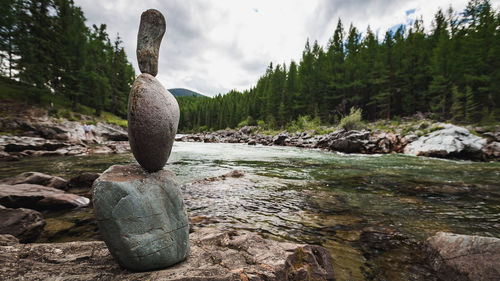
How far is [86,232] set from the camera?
3.87m

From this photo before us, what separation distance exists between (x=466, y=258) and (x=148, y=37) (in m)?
5.24

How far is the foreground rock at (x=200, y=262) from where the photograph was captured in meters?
1.79

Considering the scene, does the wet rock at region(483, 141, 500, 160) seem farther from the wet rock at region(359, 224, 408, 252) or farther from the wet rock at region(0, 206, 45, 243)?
the wet rock at region(0, 206, 45, 243)

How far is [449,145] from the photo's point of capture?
50.0ft

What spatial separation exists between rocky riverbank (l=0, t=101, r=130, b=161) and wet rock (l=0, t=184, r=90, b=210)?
10.9 metres

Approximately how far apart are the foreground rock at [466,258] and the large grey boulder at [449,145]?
1681 cm

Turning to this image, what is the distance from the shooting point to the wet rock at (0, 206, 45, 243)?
10.8ft

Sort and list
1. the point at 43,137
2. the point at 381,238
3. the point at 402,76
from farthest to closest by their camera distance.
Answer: the point at 402,76
the point at 43,137
the point at 381,238

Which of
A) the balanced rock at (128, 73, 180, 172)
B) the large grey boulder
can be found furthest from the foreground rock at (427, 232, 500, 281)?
the large grey boulder

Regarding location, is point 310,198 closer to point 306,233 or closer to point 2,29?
point 306,233

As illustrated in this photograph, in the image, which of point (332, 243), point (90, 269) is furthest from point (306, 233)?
point (90, 269)

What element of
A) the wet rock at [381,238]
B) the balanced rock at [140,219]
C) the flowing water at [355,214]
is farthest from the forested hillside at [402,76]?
the balanced rock at [140,219]

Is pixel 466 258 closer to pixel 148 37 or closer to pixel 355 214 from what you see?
pixel 355 214

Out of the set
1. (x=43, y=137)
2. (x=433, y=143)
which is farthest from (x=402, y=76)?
(x=43, y=137)
